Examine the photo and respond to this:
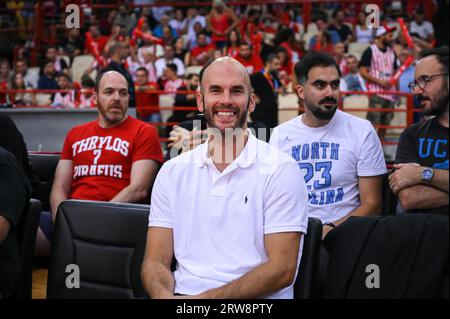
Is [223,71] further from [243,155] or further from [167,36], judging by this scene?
[167,36]

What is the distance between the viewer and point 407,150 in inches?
133

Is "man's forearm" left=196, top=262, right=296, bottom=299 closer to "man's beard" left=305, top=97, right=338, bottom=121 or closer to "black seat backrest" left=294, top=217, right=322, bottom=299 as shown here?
"black seat backrest" left=294, top=217, right=322, bottom=299

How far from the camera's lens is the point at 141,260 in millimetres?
3141

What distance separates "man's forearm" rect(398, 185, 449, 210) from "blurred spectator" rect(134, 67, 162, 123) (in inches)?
260

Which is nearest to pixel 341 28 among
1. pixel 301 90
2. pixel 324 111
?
pixel 301 90

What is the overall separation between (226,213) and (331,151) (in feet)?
4.63

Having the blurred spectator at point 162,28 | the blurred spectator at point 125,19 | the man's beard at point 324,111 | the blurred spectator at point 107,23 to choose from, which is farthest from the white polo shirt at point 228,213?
the blurred spectator at point 107,23

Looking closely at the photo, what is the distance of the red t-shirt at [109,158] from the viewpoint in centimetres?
449

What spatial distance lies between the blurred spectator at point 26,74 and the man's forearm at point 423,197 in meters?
9.98

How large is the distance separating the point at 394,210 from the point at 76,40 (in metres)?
10.4

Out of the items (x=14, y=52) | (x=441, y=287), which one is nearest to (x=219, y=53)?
(x=14, y=52)

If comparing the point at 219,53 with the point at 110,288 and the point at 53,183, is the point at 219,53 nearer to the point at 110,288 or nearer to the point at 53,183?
the point at 53,183

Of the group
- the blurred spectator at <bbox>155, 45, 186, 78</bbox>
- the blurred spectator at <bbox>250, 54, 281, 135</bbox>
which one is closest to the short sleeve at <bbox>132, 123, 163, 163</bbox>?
the blurred spectator at <bbox>250, 54, 281, 135</bbox>
